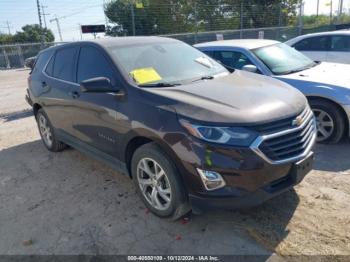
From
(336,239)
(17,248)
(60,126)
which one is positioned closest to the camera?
(336,239)

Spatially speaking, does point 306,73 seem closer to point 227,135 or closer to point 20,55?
point 227,135

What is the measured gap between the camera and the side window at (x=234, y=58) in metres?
5.62

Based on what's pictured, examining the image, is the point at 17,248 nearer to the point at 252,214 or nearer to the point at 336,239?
the point at 252,214

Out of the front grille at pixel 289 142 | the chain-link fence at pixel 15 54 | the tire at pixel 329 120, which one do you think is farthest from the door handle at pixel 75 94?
the chain-link fence at pixel 15 54

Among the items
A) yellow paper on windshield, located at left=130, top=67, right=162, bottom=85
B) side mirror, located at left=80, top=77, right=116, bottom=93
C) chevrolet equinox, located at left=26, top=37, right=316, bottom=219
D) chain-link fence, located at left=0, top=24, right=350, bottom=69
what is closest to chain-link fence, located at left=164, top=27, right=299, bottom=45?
chain-link fence, located at left=0, top=24, right=350, bottom=69

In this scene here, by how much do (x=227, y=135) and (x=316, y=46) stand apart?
22.0 feet

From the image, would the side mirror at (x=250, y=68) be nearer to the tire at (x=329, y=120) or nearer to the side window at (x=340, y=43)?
the tire at (x=329, y=120)

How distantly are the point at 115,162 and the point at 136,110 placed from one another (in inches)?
32.1

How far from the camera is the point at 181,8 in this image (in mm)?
21266

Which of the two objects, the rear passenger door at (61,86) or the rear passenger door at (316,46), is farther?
the rear passenger door at (316,46)

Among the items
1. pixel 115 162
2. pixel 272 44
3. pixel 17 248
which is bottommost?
pixel 17 248

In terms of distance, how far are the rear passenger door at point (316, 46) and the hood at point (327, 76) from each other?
2742 mm

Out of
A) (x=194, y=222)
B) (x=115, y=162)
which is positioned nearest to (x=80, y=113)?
(x=115, y=162)

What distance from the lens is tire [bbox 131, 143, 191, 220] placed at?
3006mm
